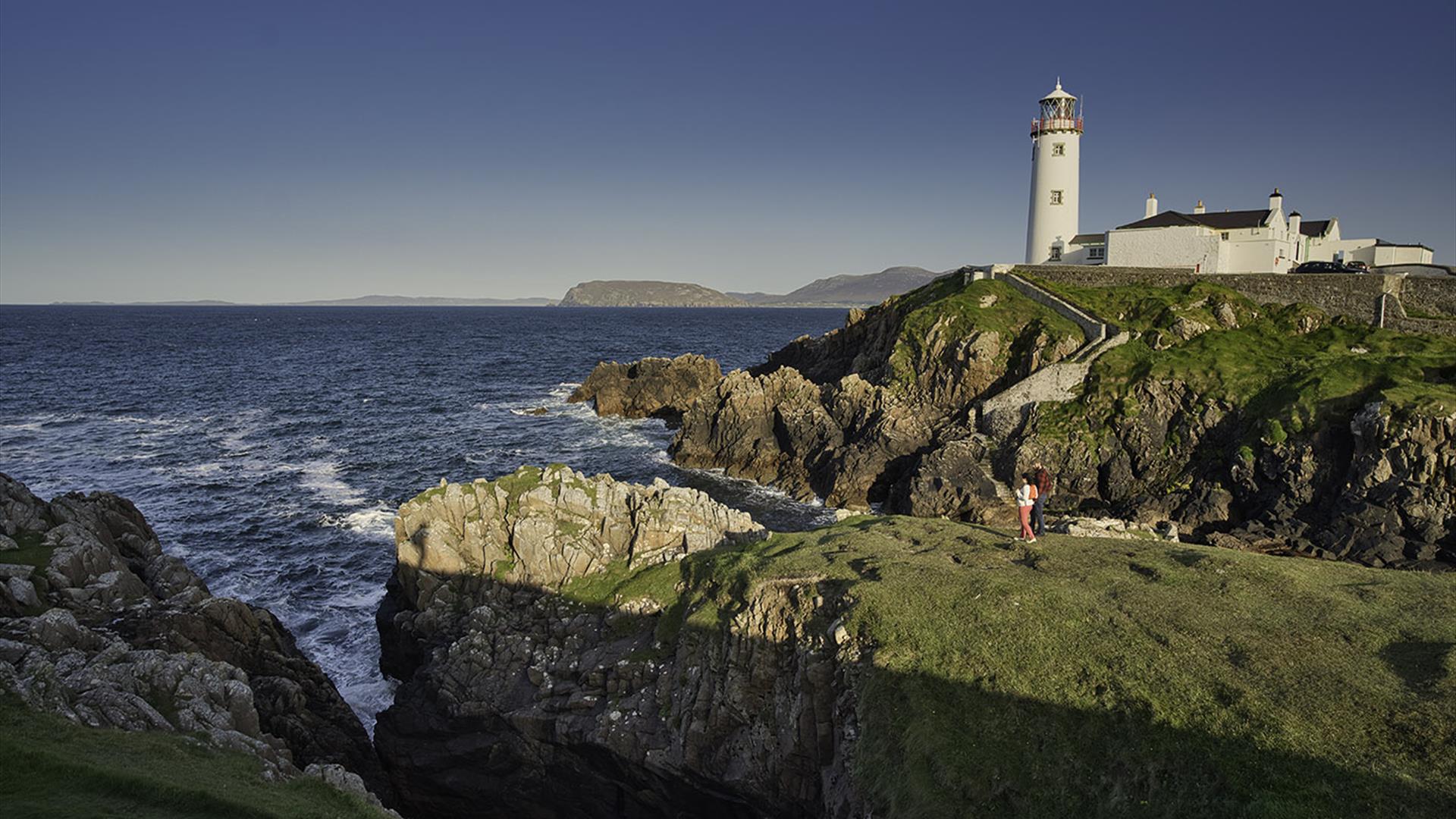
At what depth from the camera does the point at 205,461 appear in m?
52.9

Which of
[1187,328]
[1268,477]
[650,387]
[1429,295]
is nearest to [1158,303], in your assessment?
[1187,328]

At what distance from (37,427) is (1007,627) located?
251 ft

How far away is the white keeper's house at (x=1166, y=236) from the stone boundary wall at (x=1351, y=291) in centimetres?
419

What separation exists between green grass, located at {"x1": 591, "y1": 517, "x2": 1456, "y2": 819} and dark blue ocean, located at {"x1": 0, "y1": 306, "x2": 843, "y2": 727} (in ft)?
59.9

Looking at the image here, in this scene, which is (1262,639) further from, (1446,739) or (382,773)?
(382,773)

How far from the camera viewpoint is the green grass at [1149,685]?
40.7 feet

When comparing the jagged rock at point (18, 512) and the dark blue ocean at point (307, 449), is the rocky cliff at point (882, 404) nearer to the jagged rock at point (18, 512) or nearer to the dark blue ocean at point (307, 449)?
the dark blue ocean at point (307, 449)

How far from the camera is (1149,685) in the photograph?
14.5m

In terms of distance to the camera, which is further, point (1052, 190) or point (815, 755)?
point (1052, 190)

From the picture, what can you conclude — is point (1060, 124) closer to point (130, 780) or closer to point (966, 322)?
point (966, 322)

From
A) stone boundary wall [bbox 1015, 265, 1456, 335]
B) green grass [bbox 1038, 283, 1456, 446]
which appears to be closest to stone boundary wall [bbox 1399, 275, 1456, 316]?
stone boundary wall [bbox 1015, 265, 1456, 335]

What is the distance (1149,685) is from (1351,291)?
5001 centimetres

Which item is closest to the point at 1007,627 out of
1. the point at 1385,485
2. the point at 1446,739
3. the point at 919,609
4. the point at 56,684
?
the point at 919,609

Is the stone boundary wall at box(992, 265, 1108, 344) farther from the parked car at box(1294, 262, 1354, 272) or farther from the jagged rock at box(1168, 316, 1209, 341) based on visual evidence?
the parked car at box(1294, 262, 1354, 272)
